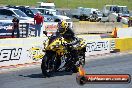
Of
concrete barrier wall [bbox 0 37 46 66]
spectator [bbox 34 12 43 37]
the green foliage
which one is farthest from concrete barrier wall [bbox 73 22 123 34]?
the green foliage

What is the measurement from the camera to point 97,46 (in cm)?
2234

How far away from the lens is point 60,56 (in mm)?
14055

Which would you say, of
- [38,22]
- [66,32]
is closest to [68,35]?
[66,32]

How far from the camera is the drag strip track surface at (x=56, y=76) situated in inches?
487

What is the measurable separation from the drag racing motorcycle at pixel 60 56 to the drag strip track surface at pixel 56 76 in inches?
11.1

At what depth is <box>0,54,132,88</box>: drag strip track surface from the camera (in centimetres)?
1236

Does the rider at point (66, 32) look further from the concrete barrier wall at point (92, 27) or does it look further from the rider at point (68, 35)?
the concrete barrier wall at point (92, 27)

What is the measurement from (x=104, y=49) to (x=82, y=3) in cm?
5421

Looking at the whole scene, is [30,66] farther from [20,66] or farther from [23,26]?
[23,26]

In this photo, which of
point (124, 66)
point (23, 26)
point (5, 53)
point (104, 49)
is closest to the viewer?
point (5, 53)

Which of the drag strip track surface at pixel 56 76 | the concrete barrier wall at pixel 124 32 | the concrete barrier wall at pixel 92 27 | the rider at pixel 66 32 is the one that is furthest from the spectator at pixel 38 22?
the rider at pixel 66 32

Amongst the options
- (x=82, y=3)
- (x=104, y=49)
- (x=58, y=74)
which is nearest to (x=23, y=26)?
(x=104, y=49)

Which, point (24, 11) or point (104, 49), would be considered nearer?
point (104, 49)

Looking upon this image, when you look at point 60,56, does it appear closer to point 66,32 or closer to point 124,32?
point 66,32
